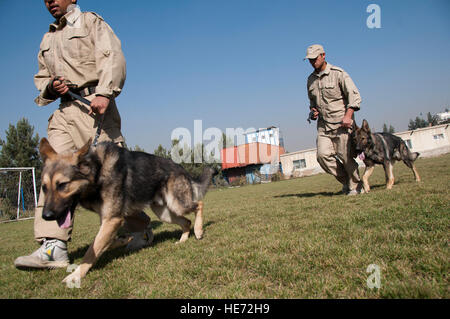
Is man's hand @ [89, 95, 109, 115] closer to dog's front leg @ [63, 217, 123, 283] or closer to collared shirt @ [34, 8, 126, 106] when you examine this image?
collared shirt @ [34, 8, 126, 106]

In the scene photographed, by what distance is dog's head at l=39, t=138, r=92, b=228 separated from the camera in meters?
2.51

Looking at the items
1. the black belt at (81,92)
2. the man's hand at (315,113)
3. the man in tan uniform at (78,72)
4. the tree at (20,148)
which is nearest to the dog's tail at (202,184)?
the man in tan uniform at (78,72)

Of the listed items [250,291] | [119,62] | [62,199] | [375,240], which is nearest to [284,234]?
[375,240]

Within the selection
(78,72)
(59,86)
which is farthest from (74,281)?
(78,72)

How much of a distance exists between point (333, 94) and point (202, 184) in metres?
4.38

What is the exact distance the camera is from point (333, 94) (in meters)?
6.60

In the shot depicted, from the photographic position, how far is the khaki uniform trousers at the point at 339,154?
663 cm

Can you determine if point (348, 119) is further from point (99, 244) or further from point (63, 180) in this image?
point (63, 180)

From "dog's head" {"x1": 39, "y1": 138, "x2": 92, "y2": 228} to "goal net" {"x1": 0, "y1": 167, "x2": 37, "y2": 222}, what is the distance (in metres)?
17.1

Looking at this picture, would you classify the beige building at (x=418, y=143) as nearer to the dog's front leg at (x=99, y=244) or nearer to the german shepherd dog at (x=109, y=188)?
the german shepherd dog at (x=109, y=188)

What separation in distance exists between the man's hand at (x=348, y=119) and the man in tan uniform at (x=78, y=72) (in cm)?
508

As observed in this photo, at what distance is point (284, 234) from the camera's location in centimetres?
350

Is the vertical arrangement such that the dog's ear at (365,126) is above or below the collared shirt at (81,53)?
below

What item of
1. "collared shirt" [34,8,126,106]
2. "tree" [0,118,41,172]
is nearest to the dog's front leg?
"collared shirt" [34,8,126,106]
